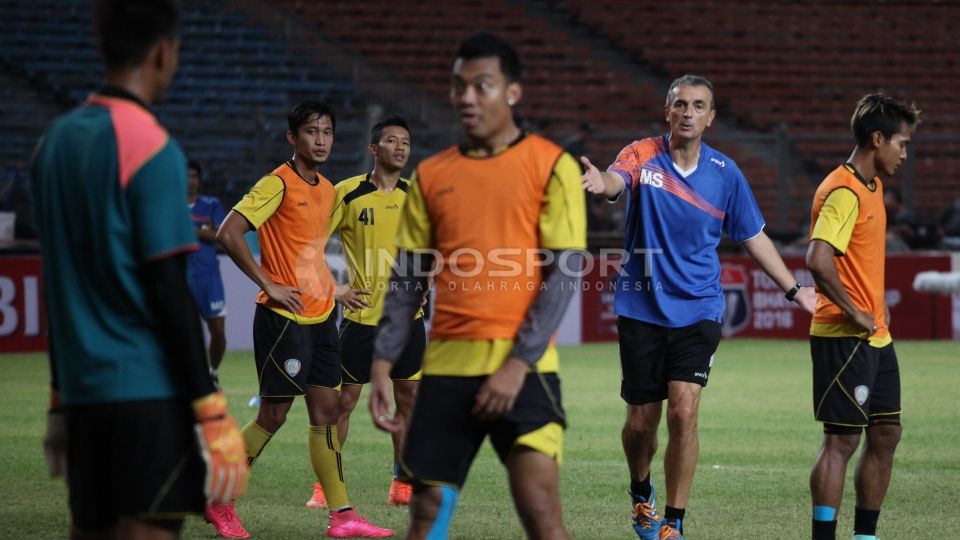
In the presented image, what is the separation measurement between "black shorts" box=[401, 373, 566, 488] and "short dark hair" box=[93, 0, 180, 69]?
155 cm

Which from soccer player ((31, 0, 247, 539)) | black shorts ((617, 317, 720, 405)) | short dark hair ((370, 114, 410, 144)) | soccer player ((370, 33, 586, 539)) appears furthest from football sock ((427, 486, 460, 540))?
short dark hair ((370, 114, 410, 144))

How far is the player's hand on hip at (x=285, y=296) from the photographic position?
24.2ft

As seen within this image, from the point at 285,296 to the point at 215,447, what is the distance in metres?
3.94

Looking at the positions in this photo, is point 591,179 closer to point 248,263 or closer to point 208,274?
point 248,263

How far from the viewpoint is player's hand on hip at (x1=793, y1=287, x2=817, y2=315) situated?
6738 millimetres

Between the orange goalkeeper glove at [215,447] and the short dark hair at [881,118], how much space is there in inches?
153

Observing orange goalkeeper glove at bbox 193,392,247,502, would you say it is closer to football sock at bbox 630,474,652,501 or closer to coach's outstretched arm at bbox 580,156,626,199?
coach's outstretched arm at bbox 580,156,626,199

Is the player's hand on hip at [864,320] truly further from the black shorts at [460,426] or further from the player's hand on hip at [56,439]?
the player's hand on hip at [56,439]

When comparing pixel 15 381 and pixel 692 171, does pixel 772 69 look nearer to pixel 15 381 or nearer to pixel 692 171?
pixel 15 381

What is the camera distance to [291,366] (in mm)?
7543

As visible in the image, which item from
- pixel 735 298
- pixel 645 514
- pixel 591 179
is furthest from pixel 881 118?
pixel 735 298

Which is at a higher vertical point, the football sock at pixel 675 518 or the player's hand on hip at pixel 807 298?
the player's hand on hip at pixel 807 298

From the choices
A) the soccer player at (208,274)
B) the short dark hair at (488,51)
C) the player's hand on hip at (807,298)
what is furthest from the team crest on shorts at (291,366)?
the soccer player at (208,274)

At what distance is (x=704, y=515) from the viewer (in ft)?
24.7
